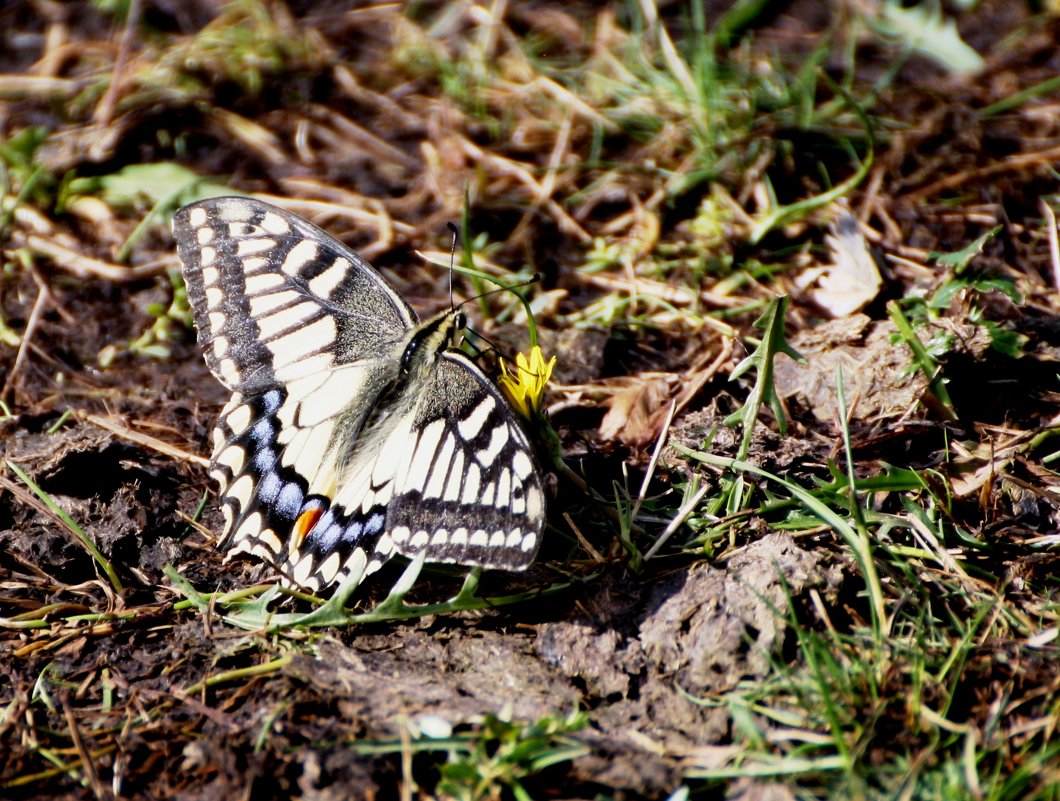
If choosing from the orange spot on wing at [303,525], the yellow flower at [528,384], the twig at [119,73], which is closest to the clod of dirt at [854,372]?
the yellow flower at [528,384]

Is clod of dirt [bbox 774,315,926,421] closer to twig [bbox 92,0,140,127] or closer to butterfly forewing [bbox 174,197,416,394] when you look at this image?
butterfly forewing [bbox 174,197,416,394]

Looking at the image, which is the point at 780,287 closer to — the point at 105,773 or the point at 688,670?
the point at 688,670

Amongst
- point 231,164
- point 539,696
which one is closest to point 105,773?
point 539,696

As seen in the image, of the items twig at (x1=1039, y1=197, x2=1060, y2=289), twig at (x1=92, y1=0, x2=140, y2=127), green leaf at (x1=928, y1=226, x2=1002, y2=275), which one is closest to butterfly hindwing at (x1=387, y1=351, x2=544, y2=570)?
green leaf at (x1=928, y1=226, x2=1002, y2=275)

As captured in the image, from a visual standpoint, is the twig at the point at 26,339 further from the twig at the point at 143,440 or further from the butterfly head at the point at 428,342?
the butterfly head at the point at 428,342

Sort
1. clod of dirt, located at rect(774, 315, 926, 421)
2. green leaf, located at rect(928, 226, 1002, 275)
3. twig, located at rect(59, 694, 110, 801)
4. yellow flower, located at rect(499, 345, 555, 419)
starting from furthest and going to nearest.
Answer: green leaf, located at rect(928, 226, 1002, 275), clod of dirt, located at rect(774, 315, 926, 421), yellow flower, located at rect(499, 345, 555, 419), twig, located at rect(59, 694, 110, 801)

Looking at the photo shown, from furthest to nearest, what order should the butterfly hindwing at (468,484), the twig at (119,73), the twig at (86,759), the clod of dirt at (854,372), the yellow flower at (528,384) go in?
the twig at (119,73) → the clod of dirt at (854,372) → the yellow flower at (528,384) → the butterfly hindwing at (468,484) → the twig at (86,759)
